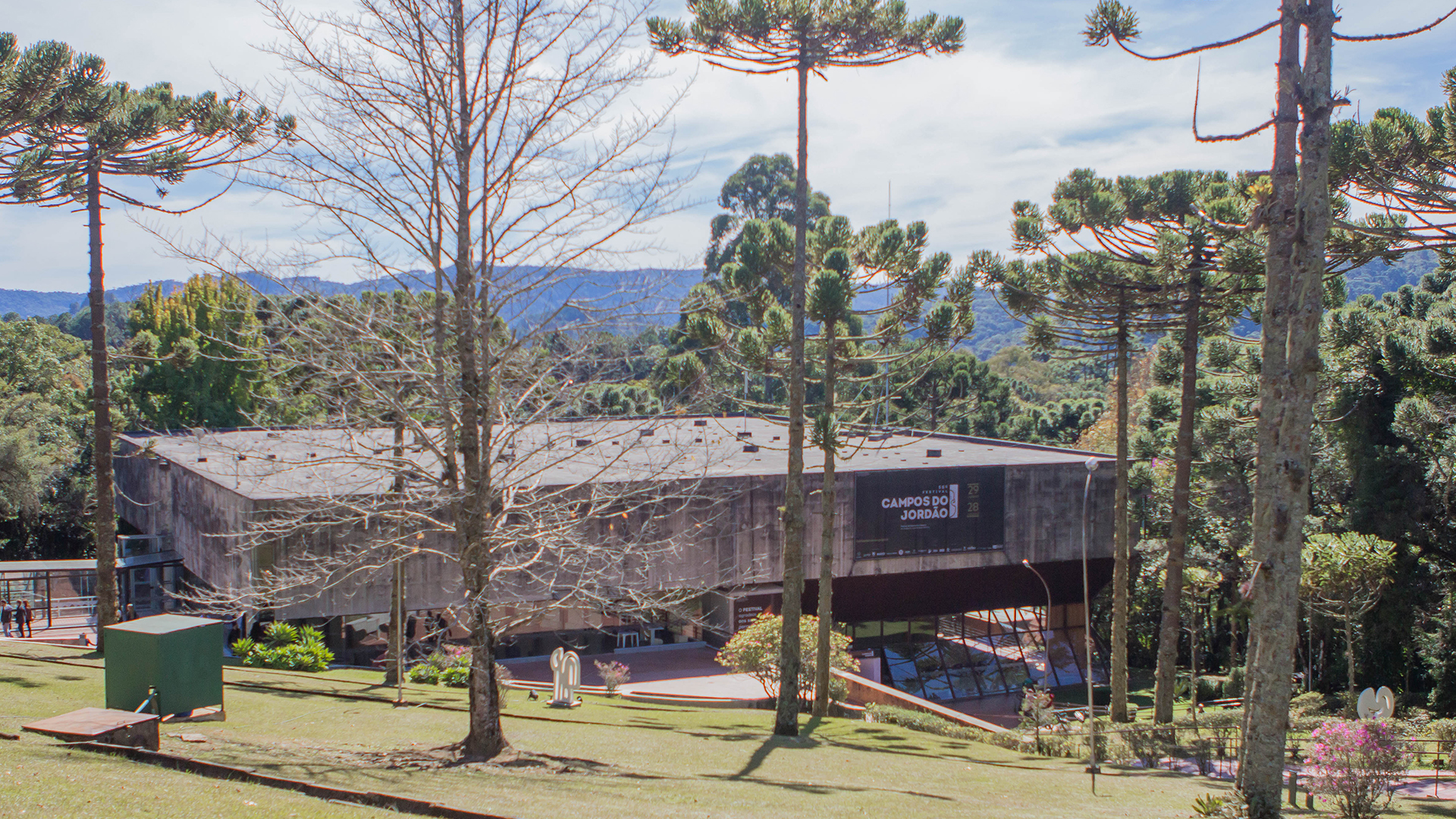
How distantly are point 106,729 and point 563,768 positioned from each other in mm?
4557

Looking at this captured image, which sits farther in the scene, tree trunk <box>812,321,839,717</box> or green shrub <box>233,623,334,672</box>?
green shrub <box>233,623,334,672</box>

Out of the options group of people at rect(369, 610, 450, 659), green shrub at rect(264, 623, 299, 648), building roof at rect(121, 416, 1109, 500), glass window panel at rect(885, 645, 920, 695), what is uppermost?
building roof at rect(121, 416, 1109, 500)

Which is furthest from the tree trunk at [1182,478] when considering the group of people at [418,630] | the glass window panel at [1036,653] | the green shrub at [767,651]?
the group of people at [418,630]

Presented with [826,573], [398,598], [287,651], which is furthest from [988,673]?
[287,651]

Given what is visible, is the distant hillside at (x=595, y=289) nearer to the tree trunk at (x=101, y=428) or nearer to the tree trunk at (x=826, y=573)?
the tree trunk at (x=826, y=573)

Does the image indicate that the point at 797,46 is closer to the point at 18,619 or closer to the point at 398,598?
the point at 398,598

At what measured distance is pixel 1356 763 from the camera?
441 inches

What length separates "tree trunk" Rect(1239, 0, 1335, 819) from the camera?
296 inches

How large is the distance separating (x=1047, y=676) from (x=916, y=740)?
50.2 feet

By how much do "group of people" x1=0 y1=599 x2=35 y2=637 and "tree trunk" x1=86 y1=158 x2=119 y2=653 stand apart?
8.15 m

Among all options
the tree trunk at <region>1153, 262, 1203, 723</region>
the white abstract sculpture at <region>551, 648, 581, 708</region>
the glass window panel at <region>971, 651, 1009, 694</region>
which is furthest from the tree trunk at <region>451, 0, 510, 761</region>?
the glass window panel at <region>971, 651, 1009, 694</region>

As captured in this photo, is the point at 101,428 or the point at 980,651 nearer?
the point at 101,428

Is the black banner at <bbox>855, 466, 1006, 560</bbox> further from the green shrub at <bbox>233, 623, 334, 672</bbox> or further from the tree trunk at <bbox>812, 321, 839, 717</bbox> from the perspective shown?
the green shrub at <bbox>233, 623, 334, 672</bbox>

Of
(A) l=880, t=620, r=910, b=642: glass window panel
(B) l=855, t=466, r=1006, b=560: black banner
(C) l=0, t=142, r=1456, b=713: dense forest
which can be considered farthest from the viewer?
(A) l=880, t=620, r=910, b=642: glass window panel
